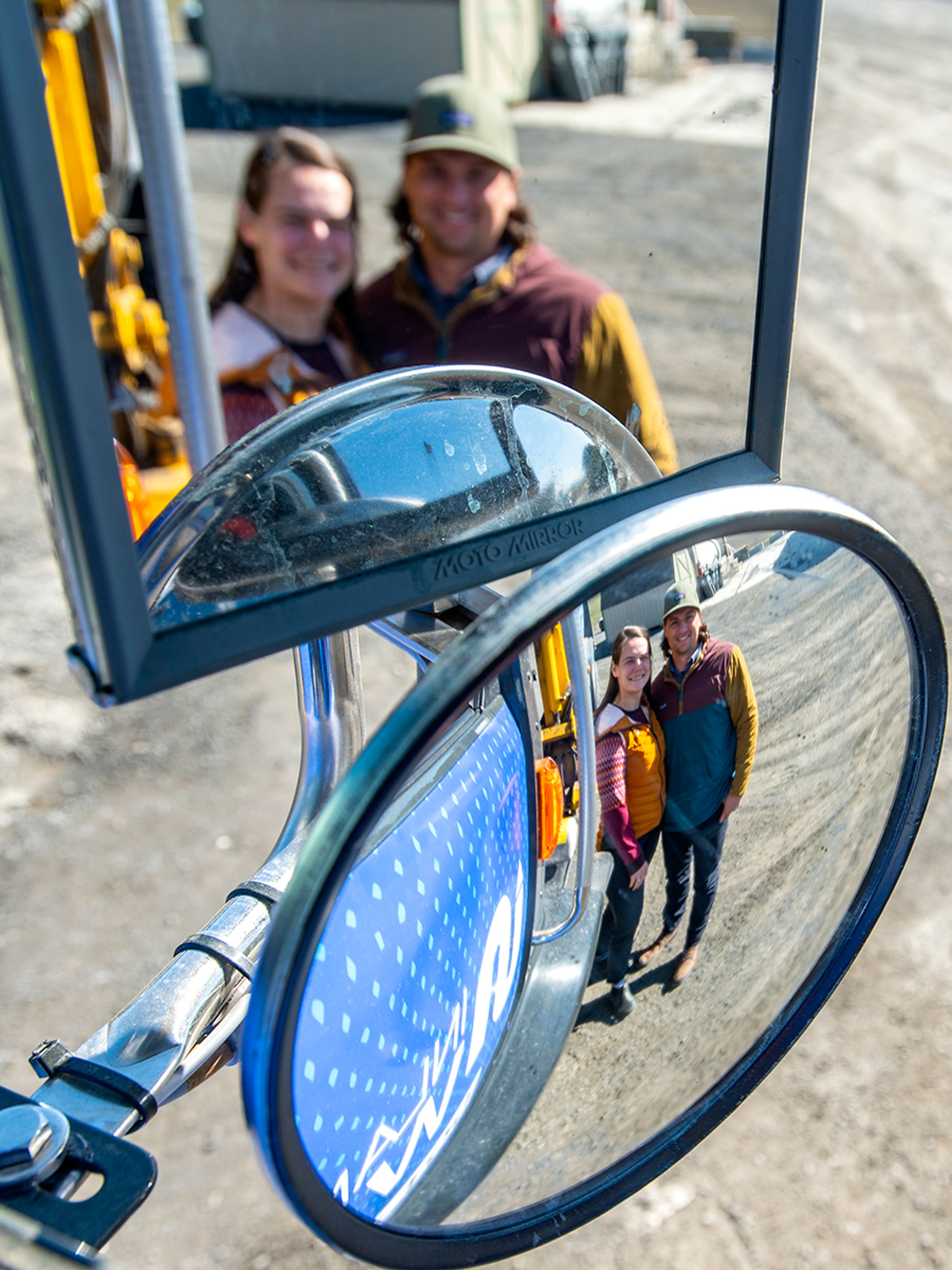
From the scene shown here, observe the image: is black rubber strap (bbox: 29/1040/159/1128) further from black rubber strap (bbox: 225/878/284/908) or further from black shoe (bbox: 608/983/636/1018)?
black shoe (bbox: 608/983/636/1018)

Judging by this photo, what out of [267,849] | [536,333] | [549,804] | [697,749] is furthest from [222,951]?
Answer: [267,849]

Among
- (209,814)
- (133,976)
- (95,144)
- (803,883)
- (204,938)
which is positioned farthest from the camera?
(95,144)

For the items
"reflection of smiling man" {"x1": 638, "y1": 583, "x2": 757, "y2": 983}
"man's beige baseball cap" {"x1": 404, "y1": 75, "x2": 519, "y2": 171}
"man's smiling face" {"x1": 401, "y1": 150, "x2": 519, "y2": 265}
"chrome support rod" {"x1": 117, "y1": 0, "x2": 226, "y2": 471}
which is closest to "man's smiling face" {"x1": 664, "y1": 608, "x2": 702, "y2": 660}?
"reflection of smiling man" {"x1": 638, "y1": 583, "x2": 757, "y2": 983}

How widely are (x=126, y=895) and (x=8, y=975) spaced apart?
1.08 feet

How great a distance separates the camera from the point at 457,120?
1.94m

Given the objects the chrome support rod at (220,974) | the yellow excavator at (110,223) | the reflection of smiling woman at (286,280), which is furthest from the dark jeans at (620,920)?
the yellow excavator at (110,223)

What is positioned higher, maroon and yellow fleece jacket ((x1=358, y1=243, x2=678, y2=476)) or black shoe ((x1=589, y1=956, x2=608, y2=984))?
maroon and yellow fleece jacket ((x1=358, y1=243, x2=678, y2=476))

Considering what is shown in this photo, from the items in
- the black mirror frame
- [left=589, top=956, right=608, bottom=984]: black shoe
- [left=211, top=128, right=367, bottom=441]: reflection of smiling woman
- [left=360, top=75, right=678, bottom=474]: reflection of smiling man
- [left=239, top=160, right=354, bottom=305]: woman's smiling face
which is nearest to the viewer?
the black mirror frame

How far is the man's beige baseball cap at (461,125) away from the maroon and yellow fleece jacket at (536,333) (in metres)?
0.20

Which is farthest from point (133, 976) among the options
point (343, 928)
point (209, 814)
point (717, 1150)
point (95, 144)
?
point (95, 144)

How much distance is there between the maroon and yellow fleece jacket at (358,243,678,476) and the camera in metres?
0.98

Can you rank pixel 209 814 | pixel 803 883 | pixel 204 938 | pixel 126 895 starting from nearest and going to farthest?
pixel 204 938
pixel 803 883
pixel 126 895
pixel 209 814

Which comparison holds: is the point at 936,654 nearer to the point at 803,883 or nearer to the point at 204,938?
the point at 803,883

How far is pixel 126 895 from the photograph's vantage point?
2775 millimetres
